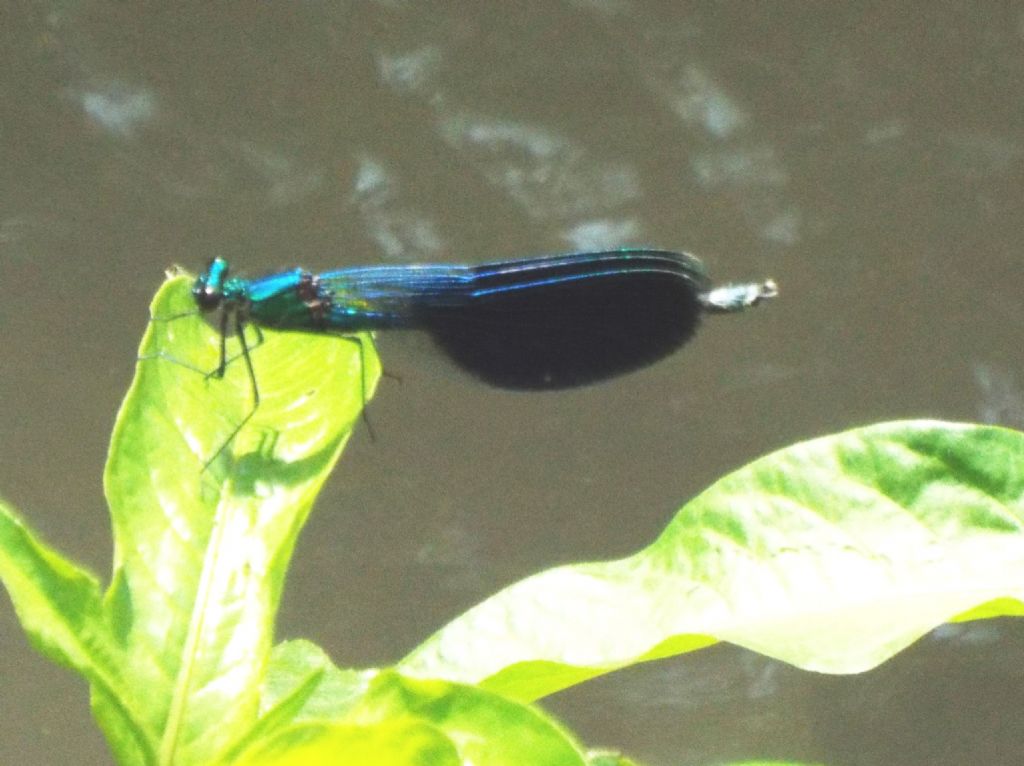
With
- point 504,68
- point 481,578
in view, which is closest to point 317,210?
point 504,68

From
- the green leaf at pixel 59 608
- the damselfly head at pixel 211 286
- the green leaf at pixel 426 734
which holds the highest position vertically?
the damselfly head at pixel 211 286

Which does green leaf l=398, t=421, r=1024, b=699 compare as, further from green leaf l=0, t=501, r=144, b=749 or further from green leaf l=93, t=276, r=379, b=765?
green leaf l=0, t=501, r=144, b=749

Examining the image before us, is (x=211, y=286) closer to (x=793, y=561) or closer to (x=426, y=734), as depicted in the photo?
(x=793, y=561)

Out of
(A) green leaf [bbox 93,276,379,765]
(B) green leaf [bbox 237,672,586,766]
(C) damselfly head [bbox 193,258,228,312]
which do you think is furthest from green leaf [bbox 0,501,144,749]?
(C) damselfly head [bbox 193,258,228,312]

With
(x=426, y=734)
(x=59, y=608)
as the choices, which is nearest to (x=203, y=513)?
(x=59, y=608)

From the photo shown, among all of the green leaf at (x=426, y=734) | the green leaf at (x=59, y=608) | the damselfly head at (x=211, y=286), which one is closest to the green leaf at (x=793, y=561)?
the green leaf at (x=426, y=734)

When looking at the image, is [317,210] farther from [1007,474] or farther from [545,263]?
[1007,474]

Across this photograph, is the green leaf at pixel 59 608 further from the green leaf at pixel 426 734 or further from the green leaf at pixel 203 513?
the green leaf at pixel 426 734
